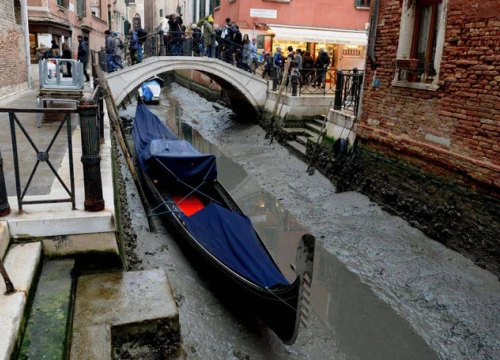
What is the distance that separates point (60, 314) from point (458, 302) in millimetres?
3805

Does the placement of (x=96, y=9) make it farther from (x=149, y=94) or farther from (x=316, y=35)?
(x=316, y=35)

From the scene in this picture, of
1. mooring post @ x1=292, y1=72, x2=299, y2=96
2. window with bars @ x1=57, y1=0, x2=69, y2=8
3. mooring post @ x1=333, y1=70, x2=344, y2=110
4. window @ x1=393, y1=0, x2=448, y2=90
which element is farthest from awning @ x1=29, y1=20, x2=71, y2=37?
window @ x1=393, y1=0, x2=448, y2=90

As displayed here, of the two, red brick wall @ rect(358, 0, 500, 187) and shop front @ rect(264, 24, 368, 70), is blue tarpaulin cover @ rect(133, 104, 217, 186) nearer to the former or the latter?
red brick wall @ rect(358, 0, 500, 187)

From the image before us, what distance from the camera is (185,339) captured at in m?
3.82

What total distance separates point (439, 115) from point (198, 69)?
7.12 metres

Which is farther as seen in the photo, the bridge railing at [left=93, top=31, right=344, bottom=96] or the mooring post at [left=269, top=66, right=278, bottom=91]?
the mooring post at [left=269, top=66, right=278, bottom=91]

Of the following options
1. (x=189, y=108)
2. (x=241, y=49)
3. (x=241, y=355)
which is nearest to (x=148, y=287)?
(x=241, y=355)

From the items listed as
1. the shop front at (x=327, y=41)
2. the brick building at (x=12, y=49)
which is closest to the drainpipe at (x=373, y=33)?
the shop front at (x=327, y=41)

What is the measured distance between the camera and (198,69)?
11625 millimetres

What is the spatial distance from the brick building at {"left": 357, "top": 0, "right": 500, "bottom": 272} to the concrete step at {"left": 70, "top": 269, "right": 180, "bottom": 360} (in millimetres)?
Result: 3730

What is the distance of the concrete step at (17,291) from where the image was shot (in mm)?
2063

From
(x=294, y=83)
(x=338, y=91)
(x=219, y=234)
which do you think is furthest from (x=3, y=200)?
(x=294, y=83)

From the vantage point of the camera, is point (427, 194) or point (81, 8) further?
point (81, 8)

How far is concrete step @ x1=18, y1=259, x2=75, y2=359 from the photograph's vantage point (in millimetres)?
2199
